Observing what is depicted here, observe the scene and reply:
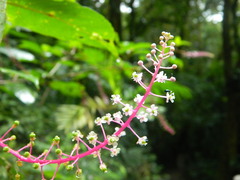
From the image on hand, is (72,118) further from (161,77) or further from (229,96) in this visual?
(229,96)

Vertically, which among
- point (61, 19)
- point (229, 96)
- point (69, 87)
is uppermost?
point (61, 19)

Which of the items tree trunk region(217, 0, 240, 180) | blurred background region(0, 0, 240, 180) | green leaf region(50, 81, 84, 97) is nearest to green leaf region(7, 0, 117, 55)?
blurred background region(0, 0, 240, 180)

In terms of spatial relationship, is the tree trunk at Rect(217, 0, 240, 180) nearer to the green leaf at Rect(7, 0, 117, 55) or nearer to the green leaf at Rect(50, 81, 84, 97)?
the green leaf at Rect(50, 81, 84, 97)

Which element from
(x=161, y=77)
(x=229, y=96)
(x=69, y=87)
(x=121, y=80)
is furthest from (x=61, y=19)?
(x=229, y=96)

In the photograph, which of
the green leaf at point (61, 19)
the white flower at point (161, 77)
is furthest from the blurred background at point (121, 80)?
the white flower at point (161, 77)

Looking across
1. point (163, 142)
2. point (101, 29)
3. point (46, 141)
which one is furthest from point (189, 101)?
point (101, 29)

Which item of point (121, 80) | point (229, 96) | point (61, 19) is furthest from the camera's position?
point (229, 96)
